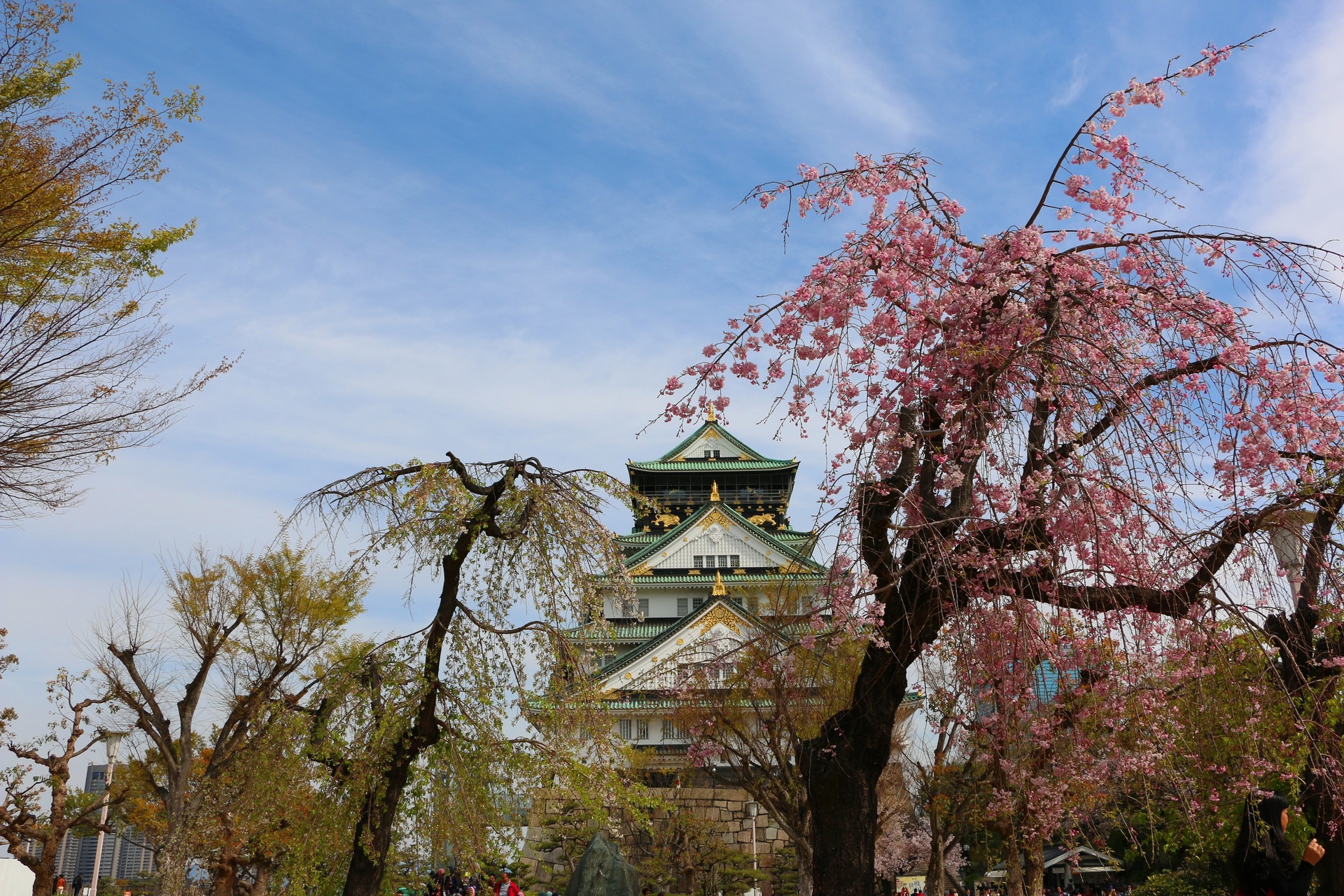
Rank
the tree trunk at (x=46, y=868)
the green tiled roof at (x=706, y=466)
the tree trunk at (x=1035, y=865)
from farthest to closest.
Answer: the green tiled roof at (x=706, y=466), the tree trunk at (x=46, y=868), the tree trunk at (x=1035, y=865)

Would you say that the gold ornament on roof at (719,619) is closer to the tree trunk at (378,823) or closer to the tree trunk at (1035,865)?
the tree trunk at (1035,865)

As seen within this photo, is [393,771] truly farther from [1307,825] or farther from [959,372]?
[1307,825]

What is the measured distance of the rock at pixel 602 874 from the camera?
14.8 meters

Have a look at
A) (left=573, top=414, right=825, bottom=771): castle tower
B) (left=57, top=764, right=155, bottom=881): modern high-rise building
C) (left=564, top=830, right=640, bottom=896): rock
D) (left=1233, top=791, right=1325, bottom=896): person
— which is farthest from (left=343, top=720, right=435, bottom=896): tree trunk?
(left=57, top=764, right=155, bottom=881): modern high-rise building

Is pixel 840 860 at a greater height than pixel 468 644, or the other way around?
pixel 468 644

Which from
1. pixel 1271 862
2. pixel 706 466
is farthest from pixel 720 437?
pixel 1271 862

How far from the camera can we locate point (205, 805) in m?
18.2

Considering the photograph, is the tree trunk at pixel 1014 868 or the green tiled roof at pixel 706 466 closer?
the tree trunk at pixel 1014 868

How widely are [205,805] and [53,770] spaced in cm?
268

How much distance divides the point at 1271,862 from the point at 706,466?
3347 centimetres

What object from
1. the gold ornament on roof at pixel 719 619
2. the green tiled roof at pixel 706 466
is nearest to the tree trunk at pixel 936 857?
the gold ornament on roof at pixel 719 619

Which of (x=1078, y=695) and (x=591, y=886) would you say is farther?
(x=591, y=886)

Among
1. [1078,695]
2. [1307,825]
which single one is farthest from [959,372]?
[1307,825]

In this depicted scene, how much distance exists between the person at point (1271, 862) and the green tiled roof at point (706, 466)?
108 ft
